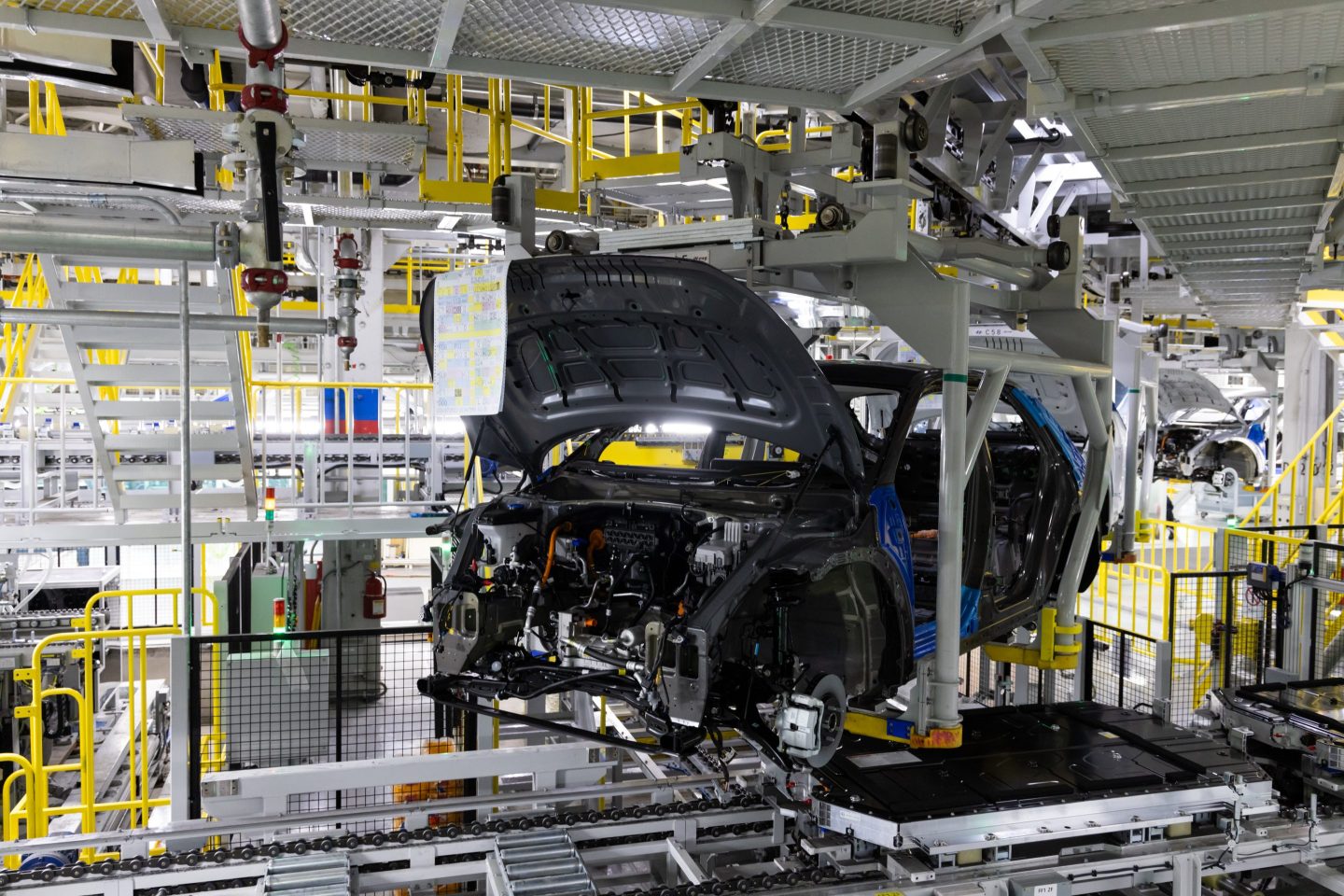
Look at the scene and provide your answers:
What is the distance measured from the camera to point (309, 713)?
4598mm

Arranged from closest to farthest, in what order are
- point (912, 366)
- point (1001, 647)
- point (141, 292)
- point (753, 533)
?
1. point (753, 533)
2. point (912, 366)
3. point (1001, 647)
4. point (141, 292)

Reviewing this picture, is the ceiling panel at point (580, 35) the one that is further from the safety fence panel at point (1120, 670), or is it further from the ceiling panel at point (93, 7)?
the safety fence panel at point (1120, 670)

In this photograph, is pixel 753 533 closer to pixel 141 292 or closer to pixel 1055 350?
pixel 1055 350

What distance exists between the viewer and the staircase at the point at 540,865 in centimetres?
329

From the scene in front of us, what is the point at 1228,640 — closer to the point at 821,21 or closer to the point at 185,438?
the point at 821,21

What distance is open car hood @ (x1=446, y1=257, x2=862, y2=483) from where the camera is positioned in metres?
3.38

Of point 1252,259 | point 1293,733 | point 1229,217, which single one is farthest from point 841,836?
point 1252,259

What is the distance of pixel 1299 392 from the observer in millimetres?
10922

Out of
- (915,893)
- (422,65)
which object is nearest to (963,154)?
(422,65)

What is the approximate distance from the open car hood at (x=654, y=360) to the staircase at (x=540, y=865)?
158 centimetres

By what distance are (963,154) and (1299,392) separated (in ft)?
23.0

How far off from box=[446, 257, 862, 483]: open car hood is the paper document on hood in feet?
0.23

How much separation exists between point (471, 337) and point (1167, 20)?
2.49 metres

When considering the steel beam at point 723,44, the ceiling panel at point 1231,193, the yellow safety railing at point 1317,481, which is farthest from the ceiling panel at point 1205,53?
the yellow safety railing at point 1317,481
